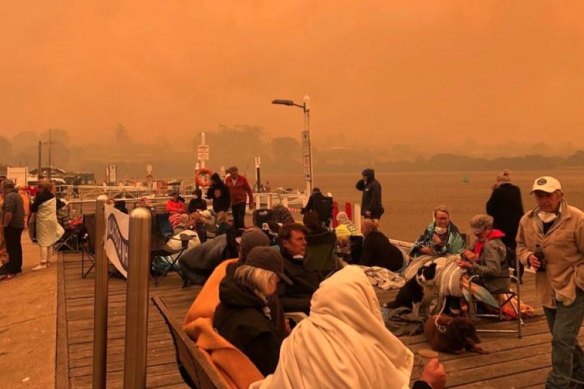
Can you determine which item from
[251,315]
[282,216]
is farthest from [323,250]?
[251,315]

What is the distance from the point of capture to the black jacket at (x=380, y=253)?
260 inches

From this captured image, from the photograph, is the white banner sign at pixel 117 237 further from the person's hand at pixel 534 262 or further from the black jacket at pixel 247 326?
the person's hand at pixel 534 262

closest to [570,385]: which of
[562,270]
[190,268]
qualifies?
[562,270]

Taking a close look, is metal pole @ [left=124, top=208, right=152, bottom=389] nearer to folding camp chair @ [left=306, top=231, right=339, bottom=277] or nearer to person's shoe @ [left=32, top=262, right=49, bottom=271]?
folding camp chair @ [left=306, top=231, right=339, bottom=277]

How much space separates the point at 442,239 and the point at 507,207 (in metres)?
1.63

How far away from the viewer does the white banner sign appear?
77.7 inches

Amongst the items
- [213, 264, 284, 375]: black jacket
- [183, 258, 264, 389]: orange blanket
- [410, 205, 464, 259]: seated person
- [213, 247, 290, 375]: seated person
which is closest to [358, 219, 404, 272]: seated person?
[410, 205, 464, 259]: seated person

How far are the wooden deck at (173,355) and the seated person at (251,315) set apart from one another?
174cm

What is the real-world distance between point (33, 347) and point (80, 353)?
615 millimetres

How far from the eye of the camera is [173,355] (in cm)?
449

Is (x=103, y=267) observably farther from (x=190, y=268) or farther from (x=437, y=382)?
(x=190, y=268)

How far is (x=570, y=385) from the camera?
3613 millimetres

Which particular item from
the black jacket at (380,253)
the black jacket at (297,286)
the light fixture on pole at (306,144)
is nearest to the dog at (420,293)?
the black jacket at (380,253)

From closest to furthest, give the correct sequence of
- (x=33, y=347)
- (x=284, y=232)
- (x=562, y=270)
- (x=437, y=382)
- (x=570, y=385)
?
(x=437, y=382), (x=562, y=270), (x=570, y=385), (x=284, y=232), (x=33, y=347)
